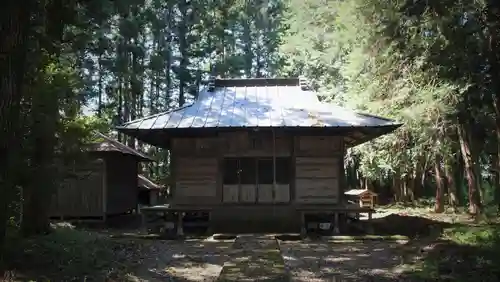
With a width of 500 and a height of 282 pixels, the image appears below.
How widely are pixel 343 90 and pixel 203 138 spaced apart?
10.6 metres

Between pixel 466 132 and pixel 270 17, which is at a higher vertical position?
pixel 270 17

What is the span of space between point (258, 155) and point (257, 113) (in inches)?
53.2

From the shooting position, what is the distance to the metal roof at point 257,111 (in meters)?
14.2

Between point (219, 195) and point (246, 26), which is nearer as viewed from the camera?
point (219, 195)

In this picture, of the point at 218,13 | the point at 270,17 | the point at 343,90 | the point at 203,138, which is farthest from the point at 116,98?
the point at 203,138

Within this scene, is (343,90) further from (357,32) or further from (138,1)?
(138,1)

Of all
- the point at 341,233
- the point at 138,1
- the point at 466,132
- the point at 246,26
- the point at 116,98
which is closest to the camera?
the point at 341,233

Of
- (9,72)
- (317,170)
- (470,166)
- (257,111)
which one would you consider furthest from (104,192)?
(9,72)

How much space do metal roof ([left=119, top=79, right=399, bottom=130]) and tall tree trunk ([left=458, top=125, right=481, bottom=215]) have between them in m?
6.01

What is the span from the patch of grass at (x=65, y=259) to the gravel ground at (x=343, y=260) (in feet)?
10.4

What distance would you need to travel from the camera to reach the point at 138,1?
1672cm

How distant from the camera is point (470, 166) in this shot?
19.2 m

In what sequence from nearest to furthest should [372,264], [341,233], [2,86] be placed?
[2,86] → [372,264] → [341,233]

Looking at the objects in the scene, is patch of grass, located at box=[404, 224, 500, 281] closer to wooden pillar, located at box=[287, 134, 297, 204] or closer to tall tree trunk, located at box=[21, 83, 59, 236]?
wooden pillar, located at box=[287, 134, 297, 204]
